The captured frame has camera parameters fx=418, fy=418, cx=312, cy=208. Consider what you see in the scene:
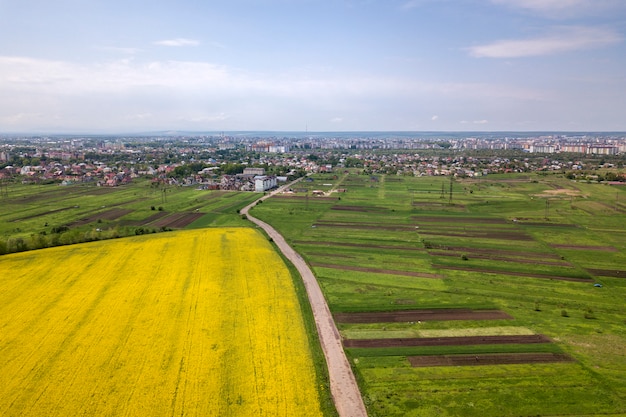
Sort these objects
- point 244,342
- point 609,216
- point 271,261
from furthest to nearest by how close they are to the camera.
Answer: point 609,216
point 271,261
point 244,342

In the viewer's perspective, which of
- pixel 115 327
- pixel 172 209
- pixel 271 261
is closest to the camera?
pixel 115 327

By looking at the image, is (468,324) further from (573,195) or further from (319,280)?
(573,195)

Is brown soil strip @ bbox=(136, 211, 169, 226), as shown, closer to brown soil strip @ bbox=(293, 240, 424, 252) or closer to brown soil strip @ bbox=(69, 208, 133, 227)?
brown soil strip @ bbox=(69, 208, 133, 227)

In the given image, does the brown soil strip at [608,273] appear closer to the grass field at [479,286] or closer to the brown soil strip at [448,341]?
the grass field at [479,286]

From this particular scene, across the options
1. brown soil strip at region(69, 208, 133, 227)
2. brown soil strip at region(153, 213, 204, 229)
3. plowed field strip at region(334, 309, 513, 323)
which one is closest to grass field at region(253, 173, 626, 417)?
plowed field strip at region(334, 309, 513, 323)

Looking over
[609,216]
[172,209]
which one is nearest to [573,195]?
[609,216]

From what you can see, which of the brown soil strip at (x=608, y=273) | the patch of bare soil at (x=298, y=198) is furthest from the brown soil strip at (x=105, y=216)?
the brown soil strip at (x=608, y=273)

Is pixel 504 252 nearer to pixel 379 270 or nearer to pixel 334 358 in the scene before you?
pixel 379 270

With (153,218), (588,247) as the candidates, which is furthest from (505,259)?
(153,218)
